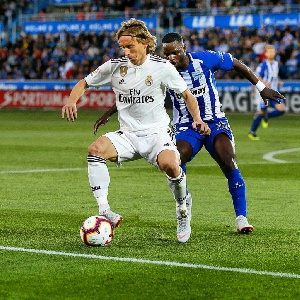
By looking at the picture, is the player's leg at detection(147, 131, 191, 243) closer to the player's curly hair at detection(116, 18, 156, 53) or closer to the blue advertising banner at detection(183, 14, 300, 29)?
the player's curly hair at detection(116, 18, 156, 53)

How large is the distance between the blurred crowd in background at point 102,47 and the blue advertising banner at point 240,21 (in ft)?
0.70

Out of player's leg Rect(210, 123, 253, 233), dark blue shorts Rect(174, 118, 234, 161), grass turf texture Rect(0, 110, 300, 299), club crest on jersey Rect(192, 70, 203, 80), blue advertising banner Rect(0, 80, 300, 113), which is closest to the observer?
grass turf texture Rect(0, 110, 300, 299)

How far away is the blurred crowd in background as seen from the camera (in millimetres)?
34344

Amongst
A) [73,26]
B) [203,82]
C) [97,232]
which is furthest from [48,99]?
[97,232]

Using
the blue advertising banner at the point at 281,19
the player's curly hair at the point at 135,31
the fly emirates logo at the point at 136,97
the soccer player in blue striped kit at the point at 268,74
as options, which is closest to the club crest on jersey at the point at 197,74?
the fly emirates logo at the point at 136,97

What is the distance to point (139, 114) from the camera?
814 cm

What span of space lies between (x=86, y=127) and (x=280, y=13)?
41.1 feet

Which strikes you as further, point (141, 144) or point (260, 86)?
point (260, 86)

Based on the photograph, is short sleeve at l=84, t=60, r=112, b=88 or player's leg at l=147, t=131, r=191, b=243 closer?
player's leg at l=147, t=131, r=191, b=243

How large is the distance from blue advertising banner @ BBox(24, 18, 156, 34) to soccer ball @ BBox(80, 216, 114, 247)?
1237 inches

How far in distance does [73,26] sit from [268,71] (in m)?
19.0

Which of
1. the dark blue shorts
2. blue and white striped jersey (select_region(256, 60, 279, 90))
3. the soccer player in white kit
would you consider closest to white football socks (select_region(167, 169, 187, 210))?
the soccer player in white kit

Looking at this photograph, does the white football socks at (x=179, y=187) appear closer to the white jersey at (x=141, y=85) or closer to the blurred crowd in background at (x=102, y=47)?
the white jersey at (x=141, y=85)

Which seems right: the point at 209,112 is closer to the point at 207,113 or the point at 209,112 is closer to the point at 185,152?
the point at 207,113
